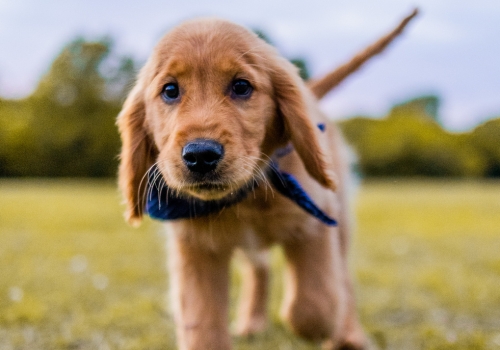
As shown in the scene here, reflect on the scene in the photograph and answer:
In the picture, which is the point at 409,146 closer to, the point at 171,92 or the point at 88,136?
the point at 88,136

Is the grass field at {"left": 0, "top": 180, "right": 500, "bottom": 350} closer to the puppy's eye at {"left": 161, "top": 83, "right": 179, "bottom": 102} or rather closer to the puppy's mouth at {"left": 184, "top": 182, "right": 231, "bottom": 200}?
the puppy's mouth at {"left": 184, "top": 182, "right": 231, "bottom": 200}

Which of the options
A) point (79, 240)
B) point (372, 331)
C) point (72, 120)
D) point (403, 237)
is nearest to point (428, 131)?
point (72, 120)

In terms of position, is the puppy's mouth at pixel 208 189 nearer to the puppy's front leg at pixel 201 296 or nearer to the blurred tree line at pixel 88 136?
the puppy's front leg at pixel 201 296

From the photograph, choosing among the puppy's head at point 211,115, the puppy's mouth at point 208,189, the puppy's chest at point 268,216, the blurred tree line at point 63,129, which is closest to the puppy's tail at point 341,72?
the puppy's head at point 211,115

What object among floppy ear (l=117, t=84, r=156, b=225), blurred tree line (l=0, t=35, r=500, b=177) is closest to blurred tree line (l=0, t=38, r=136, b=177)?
blurred tree line (l=0, t=35, r=500, b=177)

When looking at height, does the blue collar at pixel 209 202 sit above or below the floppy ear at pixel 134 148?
below

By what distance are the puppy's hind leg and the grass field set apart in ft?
0.29

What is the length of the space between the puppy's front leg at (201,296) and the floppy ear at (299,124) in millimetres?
531

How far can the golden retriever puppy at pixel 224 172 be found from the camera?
2.05 metres

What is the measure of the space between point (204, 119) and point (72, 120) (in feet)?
73.4

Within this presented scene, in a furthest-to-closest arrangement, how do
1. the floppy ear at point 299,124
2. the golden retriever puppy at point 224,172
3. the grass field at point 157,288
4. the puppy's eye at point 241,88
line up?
the grass field at point 157,288, the floppy ear at point 299,124, the puppy's eye at point 241,88, the golden retriever puppy at point 224,172

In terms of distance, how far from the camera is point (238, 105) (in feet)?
7.07

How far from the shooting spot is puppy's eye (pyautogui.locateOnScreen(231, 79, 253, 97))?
2164 millimetres

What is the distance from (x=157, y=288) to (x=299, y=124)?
2.40 m
